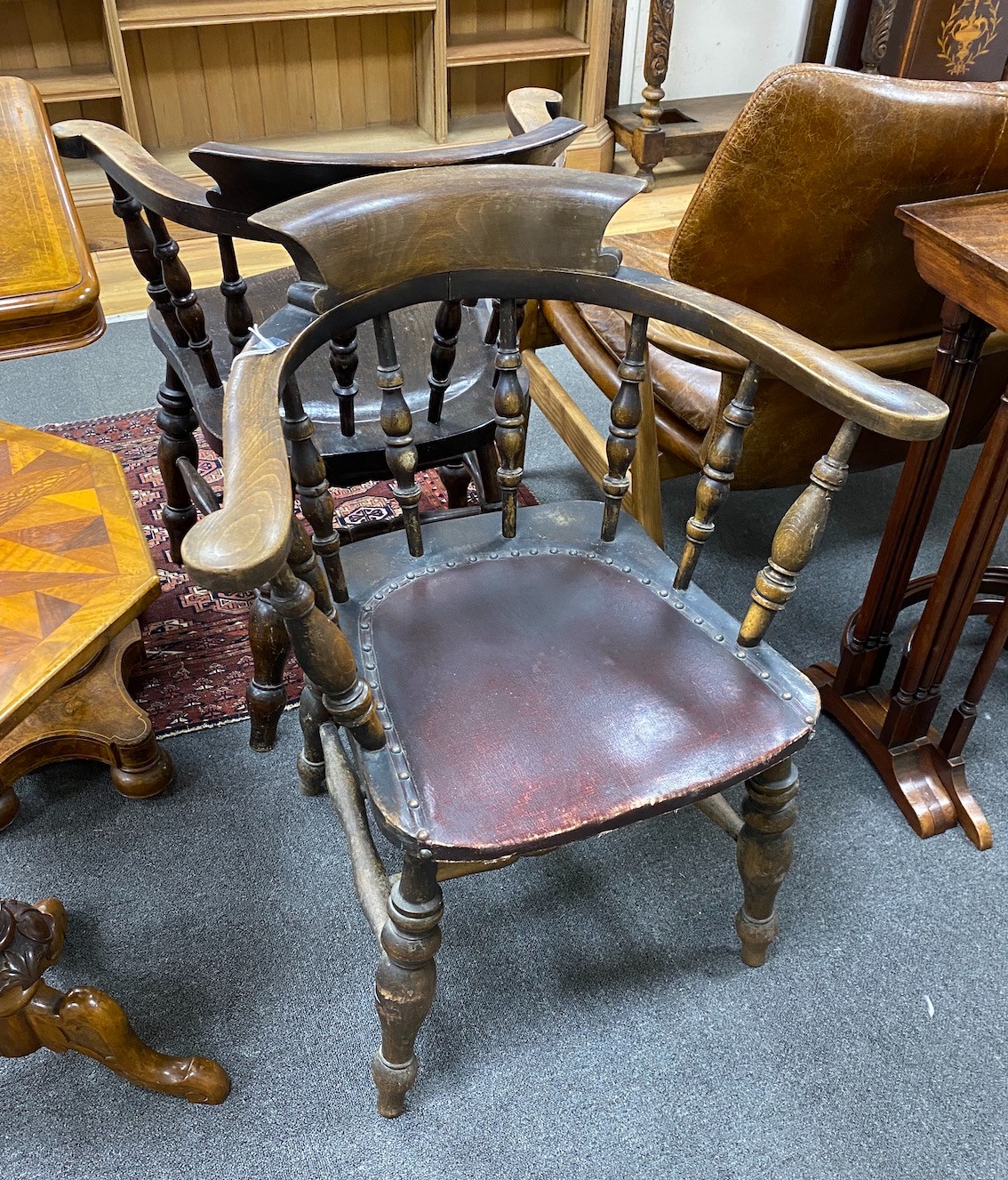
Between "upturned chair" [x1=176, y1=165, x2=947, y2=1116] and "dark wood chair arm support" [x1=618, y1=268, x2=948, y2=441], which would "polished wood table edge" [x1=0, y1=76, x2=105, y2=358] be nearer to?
"upturned chair" [x1=176, y1=165, x2=947, y2=1116]

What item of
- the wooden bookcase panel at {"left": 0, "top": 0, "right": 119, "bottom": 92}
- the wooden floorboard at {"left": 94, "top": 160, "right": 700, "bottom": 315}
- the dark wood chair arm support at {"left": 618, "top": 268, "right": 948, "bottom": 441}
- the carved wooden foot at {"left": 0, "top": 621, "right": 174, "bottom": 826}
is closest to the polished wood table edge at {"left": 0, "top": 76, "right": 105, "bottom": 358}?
the dark wood chair arm support at {"left": 618, "top": 268, "right": 948, "bottom": 441}

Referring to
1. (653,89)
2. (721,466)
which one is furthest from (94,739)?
(653,89)

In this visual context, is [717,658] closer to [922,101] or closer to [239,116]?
[922,101]

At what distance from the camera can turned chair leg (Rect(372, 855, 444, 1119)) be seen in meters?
0.96

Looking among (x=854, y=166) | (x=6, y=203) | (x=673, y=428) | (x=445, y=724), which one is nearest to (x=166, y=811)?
(x=445, y=724)

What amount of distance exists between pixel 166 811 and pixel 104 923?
0.20 m

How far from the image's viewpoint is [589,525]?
48.9 inches

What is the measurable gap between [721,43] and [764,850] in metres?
3.59

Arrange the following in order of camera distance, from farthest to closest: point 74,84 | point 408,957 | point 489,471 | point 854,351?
point 74,84
point 489,471
point 854,351
point 408,957

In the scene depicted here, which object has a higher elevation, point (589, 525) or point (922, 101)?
point (922, 101)

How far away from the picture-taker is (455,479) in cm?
185

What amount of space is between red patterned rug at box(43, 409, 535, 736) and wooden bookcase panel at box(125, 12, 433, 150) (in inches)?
66.4

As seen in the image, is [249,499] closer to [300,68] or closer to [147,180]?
[147,180]

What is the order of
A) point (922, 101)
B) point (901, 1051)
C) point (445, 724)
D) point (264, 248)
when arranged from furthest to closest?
point (264, 248) → point (901, 1051) → point (922, 101) → point (445, 724)
